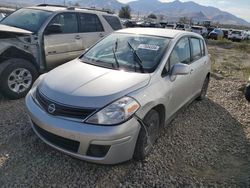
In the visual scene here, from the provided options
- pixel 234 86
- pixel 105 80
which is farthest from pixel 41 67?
pixel 234 86

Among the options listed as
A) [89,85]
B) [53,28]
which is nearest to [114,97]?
[89,85]

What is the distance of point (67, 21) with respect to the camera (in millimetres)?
6023

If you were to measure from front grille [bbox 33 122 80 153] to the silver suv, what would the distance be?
2.15m

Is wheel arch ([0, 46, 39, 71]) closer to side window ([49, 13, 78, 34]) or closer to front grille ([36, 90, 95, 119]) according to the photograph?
side window ([49, 13, 78, 34])

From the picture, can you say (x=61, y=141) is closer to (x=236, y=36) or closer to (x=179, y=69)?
(x=179, y=69)

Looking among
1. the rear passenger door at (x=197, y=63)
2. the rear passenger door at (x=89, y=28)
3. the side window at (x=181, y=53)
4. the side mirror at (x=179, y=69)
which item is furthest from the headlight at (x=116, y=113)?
the rear passenger door at (x=89, y=28)

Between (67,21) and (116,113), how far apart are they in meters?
3.98

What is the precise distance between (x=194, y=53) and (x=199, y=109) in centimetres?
122

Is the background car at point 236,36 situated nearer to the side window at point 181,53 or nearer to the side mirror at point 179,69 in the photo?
the side window at point 181,53

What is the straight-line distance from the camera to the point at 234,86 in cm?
712

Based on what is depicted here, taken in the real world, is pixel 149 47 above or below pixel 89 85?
above

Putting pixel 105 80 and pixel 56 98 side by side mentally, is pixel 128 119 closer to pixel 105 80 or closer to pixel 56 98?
pixel 105 80

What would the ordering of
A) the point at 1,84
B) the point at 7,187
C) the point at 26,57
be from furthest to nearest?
the point at 26,57 < the point at 1,84 < the point at 7,187

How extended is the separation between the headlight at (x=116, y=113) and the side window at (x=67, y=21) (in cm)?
355
